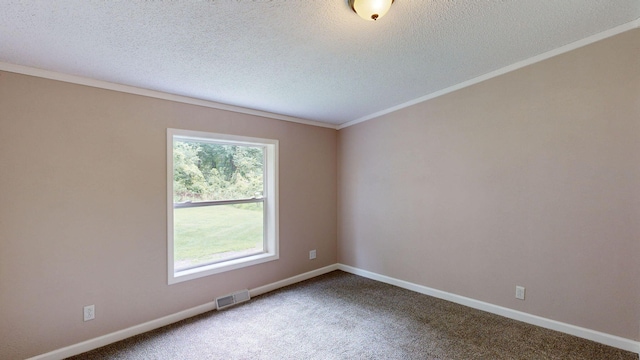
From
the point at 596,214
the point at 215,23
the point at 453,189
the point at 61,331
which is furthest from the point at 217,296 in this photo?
the point at 596,214

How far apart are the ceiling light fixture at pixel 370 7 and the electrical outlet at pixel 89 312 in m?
3.12

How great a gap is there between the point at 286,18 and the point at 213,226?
2425mm

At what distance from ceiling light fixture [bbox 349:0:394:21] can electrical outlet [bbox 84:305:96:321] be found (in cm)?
312

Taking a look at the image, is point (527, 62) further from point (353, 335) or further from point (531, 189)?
point (353, 335)

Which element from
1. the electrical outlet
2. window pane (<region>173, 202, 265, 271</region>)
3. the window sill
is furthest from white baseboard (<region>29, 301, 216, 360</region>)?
window pane (<region>173, 202, 265, 271</region>)

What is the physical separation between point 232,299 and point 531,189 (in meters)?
3.35

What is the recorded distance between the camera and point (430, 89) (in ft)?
10.5

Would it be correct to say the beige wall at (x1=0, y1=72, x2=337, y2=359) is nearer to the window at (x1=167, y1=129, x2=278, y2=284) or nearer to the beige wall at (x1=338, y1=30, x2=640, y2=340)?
the window at (x1=167, y1=129, x2=278, y2=284)

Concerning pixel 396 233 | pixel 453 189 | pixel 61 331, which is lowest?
pixel 61 331

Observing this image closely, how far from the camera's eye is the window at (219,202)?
9.80 ft

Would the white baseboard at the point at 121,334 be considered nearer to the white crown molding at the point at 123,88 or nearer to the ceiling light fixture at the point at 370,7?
the white crown molding at the point at 123,88

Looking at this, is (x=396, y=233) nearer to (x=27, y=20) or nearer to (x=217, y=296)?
(x=217, y=296)

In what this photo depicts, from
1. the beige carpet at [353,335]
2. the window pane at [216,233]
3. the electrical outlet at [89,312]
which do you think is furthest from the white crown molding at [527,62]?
the electrical outlet at [89,312]

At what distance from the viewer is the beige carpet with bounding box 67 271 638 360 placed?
2.27m
